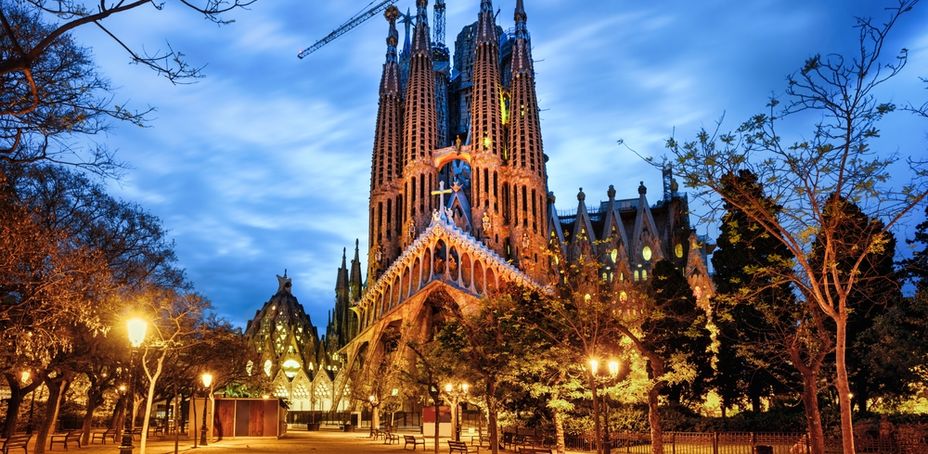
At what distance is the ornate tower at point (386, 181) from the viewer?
73.2 meters

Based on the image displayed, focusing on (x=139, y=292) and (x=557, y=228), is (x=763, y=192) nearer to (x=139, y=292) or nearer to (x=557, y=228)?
(x=139, y=292)

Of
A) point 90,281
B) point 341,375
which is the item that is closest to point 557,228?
point 341,375

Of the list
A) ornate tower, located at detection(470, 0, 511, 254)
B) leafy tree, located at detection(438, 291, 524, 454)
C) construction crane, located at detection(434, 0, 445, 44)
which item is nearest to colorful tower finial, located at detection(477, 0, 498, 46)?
ornate tower, located at detection(470, 0, 511, 254)

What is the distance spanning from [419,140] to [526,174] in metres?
11.5

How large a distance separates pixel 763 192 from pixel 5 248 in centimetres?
1521

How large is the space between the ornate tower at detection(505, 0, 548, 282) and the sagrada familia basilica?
0.41 ft

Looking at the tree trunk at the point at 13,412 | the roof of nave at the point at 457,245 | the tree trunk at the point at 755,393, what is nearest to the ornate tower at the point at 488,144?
the roof of nave at the point at 457,245

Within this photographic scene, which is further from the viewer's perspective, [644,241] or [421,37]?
[644,241]

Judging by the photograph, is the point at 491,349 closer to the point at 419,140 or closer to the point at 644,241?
the point at 419,140

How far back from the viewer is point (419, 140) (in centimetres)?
7281

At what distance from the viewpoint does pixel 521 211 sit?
70750mm

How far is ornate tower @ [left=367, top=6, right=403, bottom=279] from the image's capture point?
7325 centimetres

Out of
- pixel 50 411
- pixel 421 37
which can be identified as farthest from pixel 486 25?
pixel 50 411

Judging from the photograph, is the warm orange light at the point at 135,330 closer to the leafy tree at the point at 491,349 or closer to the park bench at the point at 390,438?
the leafy tree at the point at 491,349
